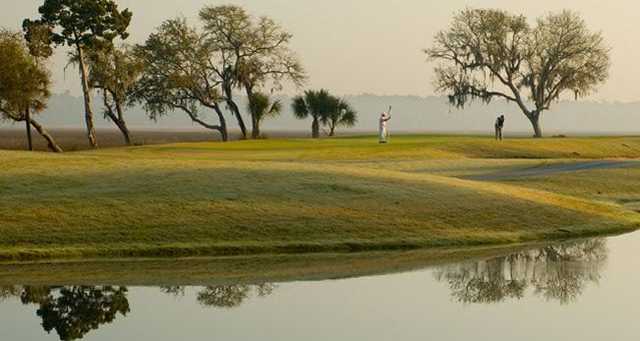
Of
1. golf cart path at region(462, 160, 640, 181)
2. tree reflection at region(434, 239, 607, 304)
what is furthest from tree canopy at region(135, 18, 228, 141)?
tree reflection at region(434, 239, 607, 304)

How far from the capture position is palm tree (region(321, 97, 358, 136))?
125 meters

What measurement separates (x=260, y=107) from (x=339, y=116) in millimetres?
10706

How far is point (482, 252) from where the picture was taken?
31.4 metres

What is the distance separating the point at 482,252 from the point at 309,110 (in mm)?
94490

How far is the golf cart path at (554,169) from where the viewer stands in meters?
53.8

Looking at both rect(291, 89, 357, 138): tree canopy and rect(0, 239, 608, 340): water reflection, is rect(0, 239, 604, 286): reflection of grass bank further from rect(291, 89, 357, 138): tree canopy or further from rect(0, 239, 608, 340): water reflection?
rect(291, 89, 357, 138): tree canopy

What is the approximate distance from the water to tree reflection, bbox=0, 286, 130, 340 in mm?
20

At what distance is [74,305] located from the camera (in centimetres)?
2211

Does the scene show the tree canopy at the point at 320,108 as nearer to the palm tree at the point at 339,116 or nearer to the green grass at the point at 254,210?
the palm tree at the point at 339,116

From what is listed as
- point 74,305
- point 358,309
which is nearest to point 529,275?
point 358,309

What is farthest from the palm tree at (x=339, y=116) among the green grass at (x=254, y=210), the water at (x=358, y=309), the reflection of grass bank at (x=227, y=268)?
the water at (x=358, y=309)

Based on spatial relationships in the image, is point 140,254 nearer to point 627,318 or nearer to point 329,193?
point 329,193

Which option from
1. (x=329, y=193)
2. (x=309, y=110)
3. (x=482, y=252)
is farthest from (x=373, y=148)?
(x=309, y=110)

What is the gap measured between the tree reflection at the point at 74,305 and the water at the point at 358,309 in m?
0.02
